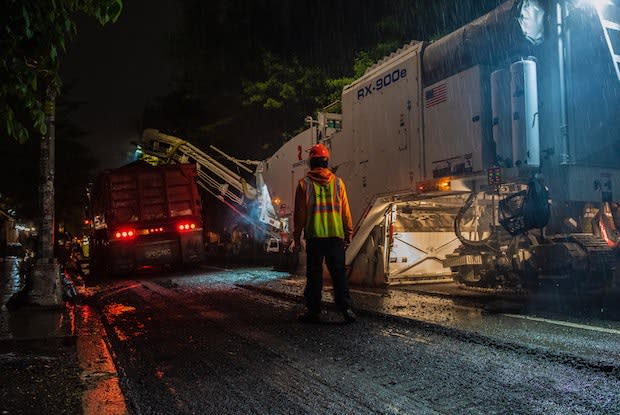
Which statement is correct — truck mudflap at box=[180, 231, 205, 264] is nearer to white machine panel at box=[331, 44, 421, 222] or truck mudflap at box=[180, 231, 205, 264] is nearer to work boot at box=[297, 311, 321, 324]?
white machine panel at box=[331, 44, 421, 222]

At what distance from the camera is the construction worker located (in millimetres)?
5809

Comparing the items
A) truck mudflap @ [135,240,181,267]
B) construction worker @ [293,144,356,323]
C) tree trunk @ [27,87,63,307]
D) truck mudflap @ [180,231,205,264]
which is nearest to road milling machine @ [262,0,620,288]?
construction worker @ [293,144,356,323]

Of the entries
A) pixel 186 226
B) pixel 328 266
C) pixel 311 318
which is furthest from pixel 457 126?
pixel 186 226

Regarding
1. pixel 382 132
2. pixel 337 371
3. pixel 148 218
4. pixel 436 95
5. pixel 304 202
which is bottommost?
pixel 337 371

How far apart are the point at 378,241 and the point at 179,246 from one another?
628 centimetres

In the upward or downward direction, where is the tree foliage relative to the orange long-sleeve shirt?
upward

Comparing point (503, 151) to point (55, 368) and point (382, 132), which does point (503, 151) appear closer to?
point (382, 132)

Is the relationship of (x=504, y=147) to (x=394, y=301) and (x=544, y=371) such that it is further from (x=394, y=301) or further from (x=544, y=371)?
(x=544, y=371)

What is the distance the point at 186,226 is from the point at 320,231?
915 centimetres

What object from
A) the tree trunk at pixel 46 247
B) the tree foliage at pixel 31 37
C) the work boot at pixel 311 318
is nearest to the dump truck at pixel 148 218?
the tree trunk at pixel 46 247

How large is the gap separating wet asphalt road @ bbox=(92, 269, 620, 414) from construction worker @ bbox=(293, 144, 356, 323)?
279 mm

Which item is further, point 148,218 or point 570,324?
point 148,218

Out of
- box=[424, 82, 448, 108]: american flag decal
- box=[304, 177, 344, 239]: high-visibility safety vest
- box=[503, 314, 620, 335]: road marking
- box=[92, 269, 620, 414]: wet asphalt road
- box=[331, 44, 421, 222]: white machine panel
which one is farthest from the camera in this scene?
box=[331, 44, 421, 222]: white machine panel

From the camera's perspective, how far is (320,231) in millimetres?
5789
